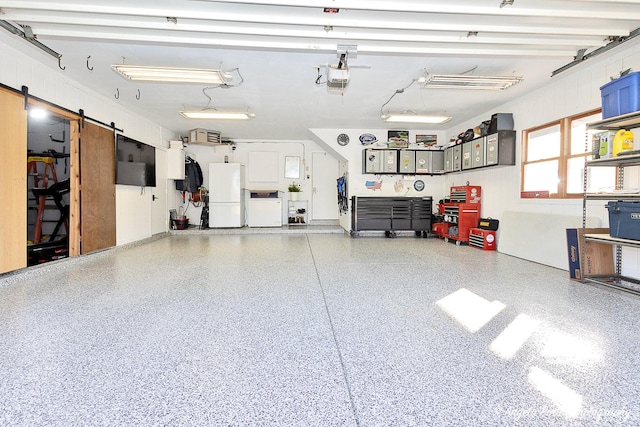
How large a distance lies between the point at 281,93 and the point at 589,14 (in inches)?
158

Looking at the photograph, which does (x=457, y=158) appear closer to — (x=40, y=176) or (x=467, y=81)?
(x=467, y=81)

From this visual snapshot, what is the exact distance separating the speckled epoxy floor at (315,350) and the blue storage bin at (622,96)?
1.89m

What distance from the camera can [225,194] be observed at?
28.6ft

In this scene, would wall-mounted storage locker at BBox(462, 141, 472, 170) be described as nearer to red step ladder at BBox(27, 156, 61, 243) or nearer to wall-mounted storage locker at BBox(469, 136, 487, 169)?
wall-mounted storage locker at BBox(469, 136, 487, 169)

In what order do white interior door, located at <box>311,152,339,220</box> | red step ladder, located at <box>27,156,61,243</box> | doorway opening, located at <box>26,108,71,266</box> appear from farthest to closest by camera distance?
white interior door, located at <box>311,152,339,220</box> → red step ladder, located at <box>27,156,61,243</box> → doorway opening, located at <box>26,108,71,266</box>

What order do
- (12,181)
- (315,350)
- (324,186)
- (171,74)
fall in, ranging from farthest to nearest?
1. (324,186)
2. (171,74)
3. (12,181)
4. (315,350)

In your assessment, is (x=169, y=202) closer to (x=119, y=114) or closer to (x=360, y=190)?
(x=119, y=114)

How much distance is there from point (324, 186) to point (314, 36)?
6.95 m

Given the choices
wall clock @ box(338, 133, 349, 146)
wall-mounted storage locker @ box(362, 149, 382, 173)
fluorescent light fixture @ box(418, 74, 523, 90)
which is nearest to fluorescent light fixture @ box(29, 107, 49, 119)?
fluorescent light fixture @ box(418, 74, 523, 90)

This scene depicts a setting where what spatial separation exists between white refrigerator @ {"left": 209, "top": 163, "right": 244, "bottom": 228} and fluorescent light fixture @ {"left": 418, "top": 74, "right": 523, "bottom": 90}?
5758mm

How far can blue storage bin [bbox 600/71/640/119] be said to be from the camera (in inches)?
122

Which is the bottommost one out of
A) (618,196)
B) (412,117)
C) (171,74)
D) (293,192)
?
(618,196)

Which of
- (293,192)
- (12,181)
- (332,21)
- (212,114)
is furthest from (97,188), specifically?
(293,192)

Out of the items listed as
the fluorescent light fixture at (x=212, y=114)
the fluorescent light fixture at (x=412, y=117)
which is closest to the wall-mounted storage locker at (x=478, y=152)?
the fluorescent light fixture at (x=412, y=117)
